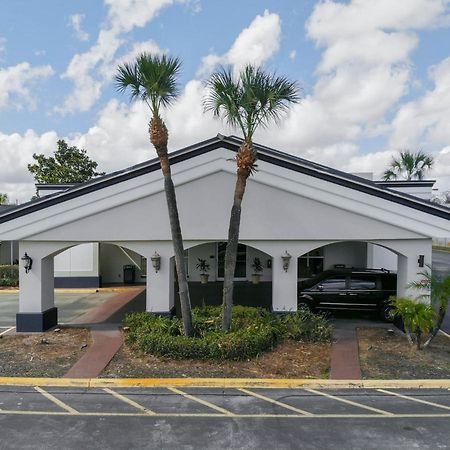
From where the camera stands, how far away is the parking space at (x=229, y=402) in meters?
7.73

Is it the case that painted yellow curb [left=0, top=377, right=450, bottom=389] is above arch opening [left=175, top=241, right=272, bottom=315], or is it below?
below

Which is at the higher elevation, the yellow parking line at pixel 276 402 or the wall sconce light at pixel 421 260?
the wall sconce light at pixel 421 260

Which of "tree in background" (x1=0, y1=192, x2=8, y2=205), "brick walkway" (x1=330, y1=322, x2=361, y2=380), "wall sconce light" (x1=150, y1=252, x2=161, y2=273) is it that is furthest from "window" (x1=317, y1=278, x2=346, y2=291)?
"tree in background" (x1=0, y1=192, x2=8, y2=205)

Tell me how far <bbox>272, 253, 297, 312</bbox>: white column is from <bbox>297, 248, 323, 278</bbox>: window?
388 inches

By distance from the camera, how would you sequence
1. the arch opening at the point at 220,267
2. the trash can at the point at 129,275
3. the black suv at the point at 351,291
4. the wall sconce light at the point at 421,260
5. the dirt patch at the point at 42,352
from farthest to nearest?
the trash can at the point at 129,275 → the arch opening at the point at 220,267 → the black suv at the point at 351,291 → the wall sconce light at the point at 421,260 → the dirt patch at the point at 42,352

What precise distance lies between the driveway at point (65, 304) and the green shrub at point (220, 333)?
15.7ft

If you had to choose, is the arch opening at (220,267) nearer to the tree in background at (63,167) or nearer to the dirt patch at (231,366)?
the dirt patch at (231,366)

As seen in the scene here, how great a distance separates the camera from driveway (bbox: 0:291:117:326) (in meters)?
15.4

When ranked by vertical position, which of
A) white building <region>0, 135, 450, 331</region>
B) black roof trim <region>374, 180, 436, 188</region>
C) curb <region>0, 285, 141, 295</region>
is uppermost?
black roof trim <region>374, 180, 436, 188</region>

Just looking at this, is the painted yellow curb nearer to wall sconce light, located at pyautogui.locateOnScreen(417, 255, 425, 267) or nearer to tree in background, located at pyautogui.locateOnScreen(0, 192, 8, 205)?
wall sconce light, located at pyautogui.locateOnScreen(417, 255, 425, 267)

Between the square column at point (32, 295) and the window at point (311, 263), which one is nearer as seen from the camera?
the square column at point (32, 295)

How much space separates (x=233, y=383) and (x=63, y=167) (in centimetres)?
3535

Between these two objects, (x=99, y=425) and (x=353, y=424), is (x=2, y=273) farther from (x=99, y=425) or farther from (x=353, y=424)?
(x=353, y=424)

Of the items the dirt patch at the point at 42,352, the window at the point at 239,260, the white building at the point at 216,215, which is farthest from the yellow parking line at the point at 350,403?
the window at the point at 239,260
